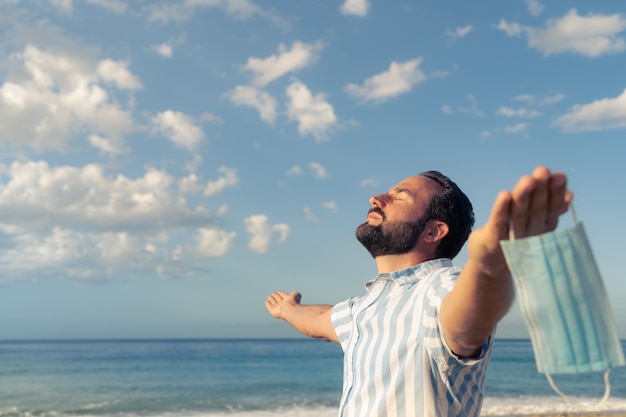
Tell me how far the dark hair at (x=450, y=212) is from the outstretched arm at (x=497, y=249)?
0.80m

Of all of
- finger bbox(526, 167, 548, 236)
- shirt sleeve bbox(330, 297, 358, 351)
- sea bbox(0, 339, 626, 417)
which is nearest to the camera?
finger bbox(526, 167, 548, 236)

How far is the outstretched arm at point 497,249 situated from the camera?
1.32 m

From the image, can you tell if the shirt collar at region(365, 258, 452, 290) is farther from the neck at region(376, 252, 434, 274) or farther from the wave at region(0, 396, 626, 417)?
the wave at region(0, 396, 626, 417)

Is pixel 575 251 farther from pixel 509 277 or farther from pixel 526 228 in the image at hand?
pixel 509 277

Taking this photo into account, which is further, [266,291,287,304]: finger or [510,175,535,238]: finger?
[266,291,287,304]: finger

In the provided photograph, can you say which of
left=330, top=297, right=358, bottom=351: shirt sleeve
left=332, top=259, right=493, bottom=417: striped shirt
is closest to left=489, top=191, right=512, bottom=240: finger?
left=332, top=259, right=493, bottom=417: striped shirt

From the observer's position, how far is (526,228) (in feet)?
4.50

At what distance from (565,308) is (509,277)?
223 millimetres

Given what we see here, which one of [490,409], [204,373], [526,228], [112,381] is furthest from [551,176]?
[204,373]

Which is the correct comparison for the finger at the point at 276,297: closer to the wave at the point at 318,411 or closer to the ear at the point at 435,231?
the ear at the point at 435,231

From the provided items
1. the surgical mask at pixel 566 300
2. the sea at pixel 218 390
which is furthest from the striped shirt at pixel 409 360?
the sea at pixel 218 390

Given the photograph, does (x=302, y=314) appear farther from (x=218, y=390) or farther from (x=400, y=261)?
(x=218, y=390)

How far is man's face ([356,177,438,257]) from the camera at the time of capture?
8.79 ft

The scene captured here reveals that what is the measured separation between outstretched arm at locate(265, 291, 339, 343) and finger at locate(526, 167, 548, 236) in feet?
5.83
